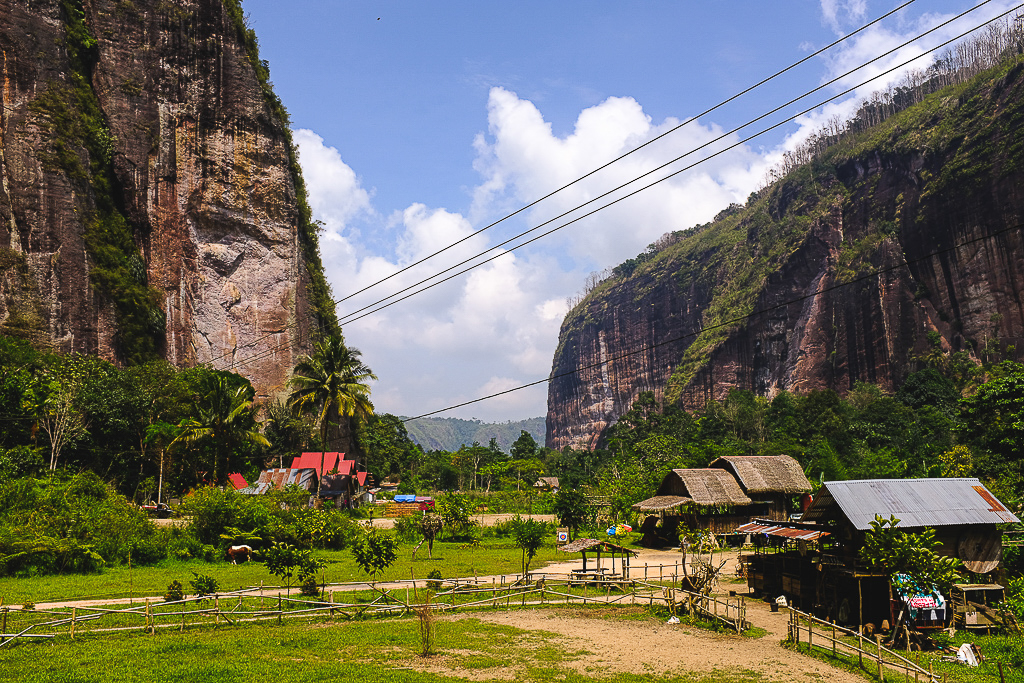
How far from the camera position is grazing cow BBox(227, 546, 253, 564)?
26859 mm

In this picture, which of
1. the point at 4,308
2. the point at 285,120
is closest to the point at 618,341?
the point at 285,120

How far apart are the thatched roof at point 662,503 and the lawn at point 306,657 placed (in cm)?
1827

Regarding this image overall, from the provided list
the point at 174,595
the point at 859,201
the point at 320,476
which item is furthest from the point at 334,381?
the point at 859,201

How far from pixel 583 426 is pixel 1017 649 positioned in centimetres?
16381

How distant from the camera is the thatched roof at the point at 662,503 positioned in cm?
3356

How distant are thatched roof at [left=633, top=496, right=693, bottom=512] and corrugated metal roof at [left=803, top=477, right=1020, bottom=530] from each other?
1493 cm

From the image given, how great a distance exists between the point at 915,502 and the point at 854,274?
97.6 meters

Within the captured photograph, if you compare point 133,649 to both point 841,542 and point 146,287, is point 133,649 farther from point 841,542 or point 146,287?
point 146,287

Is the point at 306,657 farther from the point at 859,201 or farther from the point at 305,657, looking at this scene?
the point at 859,201

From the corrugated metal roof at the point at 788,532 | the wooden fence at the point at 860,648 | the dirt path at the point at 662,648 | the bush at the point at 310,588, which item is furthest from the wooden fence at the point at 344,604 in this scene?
the corrugated metal roof at the point at 788,532

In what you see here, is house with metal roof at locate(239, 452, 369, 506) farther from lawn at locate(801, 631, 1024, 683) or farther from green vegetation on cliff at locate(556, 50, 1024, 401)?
green vegetation on cliff at locate(556, 50, 1024, 401)

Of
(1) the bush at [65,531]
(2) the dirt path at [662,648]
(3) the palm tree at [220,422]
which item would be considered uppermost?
(3) the palm tree at [220,422]

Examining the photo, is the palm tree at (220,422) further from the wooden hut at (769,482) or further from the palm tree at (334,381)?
the wooden hut at (769,482)

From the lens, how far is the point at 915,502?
699 inches
